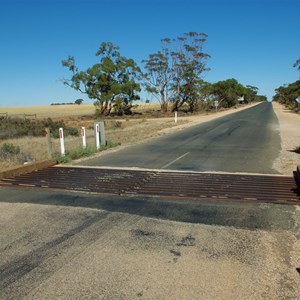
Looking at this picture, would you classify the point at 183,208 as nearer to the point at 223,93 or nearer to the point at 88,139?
the point at 88,139

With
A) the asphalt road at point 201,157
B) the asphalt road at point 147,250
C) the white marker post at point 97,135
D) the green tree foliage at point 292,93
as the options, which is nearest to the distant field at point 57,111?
the green tree foliage at point 292,93

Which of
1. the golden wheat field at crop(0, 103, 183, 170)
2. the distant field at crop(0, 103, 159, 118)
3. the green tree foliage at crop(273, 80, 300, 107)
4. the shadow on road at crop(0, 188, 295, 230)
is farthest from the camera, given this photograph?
the distant field at crop(0, 103, 159, 118)

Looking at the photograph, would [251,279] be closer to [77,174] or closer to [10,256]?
[10,256]

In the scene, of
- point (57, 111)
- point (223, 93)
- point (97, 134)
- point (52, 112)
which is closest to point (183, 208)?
point (97, 134)

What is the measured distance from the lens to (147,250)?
4.36m

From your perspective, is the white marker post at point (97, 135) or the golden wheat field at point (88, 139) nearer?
the golden wheat field at point (88, 139)

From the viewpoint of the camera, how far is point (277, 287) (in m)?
3.46

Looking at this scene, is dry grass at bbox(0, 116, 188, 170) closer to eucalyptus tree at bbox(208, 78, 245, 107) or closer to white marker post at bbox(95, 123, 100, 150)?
white marker post at bbox(95, 123, 100, 150)

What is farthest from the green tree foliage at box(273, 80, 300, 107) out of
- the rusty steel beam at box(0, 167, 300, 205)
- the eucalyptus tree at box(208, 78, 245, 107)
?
the rusty steel beam at box(0, 167, 300, 205)

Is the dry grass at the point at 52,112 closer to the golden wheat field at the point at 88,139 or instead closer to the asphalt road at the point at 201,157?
the golden wheat field at the point at 88,139

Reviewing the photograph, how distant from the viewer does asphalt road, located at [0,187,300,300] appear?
3.48 m

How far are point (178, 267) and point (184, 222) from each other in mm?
1492

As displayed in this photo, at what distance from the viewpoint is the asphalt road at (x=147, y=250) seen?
3.48 meters

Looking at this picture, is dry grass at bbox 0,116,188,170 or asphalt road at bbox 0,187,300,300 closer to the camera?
asphalt road at bbox 0,187,300,300
